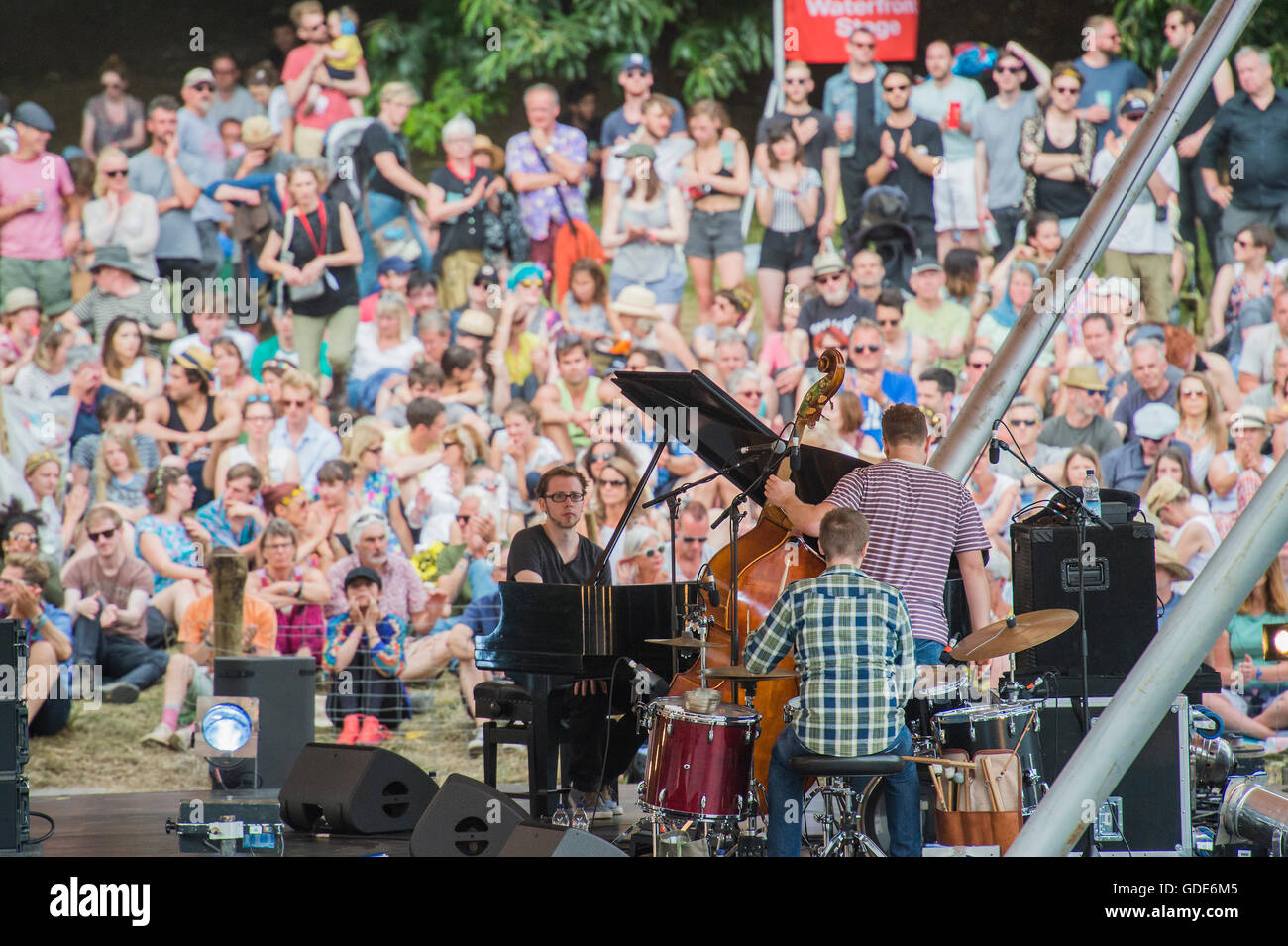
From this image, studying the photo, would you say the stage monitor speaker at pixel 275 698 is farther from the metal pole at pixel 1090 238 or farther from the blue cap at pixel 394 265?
the blue cap at pixel 394 265

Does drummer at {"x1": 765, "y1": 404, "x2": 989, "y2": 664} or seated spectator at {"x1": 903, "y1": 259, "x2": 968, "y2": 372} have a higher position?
seated spectator at {"x1": 903, "y1": 259, "x2": 968, "y2": 372}

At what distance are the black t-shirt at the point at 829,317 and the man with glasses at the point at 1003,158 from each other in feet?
3.72

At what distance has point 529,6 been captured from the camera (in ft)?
38.0

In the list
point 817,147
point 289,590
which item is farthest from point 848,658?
point 817,147

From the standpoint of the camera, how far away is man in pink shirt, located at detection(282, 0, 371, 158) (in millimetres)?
10961

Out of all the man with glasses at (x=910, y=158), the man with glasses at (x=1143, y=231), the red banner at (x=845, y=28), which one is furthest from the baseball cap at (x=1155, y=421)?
the red banner at (x=845, y=28)

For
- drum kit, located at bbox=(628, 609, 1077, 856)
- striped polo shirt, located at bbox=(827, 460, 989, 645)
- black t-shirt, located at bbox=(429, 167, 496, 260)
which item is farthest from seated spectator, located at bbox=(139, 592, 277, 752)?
striped polo shirt, located at bbox=(827, 460, 989, 645)

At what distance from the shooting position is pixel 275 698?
7031 mm

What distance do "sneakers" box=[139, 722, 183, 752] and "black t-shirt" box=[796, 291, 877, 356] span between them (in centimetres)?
507

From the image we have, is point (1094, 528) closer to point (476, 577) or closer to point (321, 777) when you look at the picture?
point (321, 777)

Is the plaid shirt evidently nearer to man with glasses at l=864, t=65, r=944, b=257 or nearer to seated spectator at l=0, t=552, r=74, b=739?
seated spectator at l=0, t=552, r=74, b=739

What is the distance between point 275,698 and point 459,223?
4.88 m

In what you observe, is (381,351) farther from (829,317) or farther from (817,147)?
(817,147)
